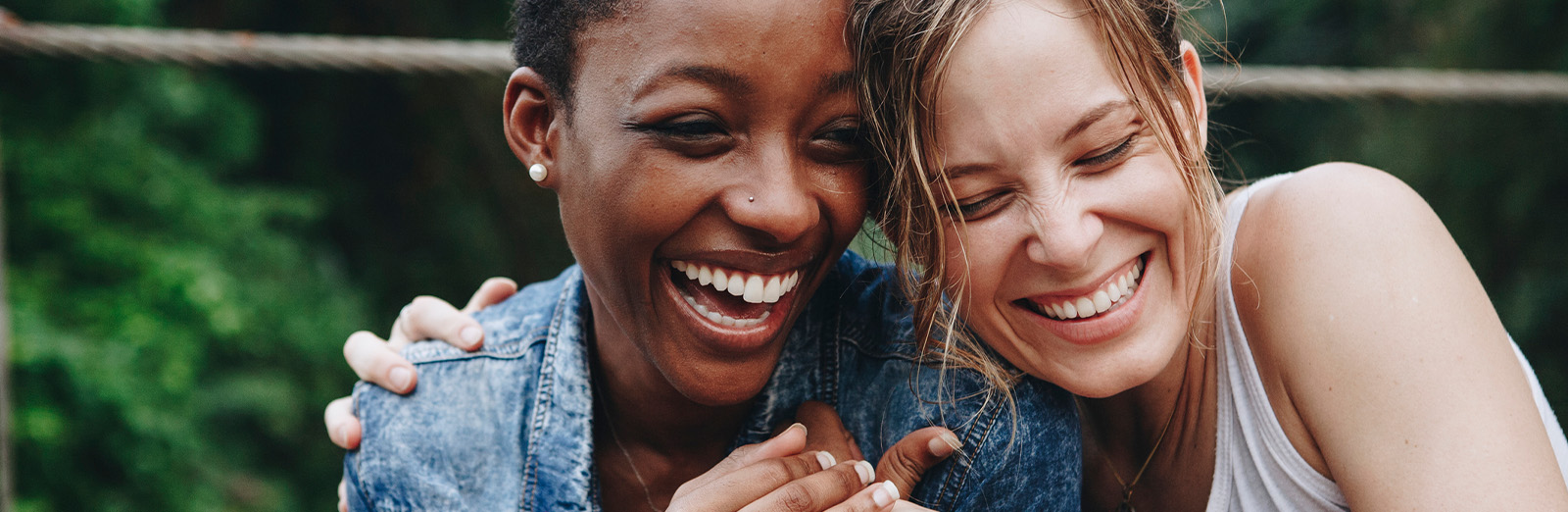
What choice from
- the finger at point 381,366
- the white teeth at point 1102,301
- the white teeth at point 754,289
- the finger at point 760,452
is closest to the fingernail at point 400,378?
the finger at point 381,366

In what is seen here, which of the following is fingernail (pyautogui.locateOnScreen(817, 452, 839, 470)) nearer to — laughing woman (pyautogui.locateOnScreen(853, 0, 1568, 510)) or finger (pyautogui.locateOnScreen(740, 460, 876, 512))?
finger (pyautogui.locateOnScreen(740, 460, 876, 512))

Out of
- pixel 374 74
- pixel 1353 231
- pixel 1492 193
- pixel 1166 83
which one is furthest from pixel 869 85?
pixel 374 74

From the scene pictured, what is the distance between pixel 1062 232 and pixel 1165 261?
26 centimetres

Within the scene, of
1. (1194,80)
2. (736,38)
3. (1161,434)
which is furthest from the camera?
(1161,434)

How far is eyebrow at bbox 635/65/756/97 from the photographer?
1.47m

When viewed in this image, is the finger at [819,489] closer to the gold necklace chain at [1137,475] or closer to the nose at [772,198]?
the nose at [772,198]

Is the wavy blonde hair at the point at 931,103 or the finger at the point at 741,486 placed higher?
the wavy blonde hair at the point at 931,103

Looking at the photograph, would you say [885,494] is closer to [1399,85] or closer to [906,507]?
[906,507]

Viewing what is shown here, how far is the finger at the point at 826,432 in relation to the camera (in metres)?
1.75

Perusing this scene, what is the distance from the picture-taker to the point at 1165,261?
5.49ft

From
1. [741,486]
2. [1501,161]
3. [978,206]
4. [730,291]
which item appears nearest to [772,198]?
[730,291]

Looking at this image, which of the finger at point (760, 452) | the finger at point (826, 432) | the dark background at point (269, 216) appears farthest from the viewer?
the dark background at point (269, 216)

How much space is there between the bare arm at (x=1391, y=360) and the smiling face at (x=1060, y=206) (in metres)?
0.16

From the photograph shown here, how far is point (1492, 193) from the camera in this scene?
145 inches
